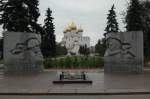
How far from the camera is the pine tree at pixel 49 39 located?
5641 centimetres

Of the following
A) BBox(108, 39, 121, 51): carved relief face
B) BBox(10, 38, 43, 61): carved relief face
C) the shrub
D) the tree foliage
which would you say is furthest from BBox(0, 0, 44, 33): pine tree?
BBox(108, 39, 121, 51): carved relief face

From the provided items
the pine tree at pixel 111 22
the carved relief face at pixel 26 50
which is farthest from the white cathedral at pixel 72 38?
the carved relief face at pixel 26 50

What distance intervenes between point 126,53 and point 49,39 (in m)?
30.2

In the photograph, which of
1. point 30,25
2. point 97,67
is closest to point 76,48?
point 30,25

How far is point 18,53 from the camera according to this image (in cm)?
2936

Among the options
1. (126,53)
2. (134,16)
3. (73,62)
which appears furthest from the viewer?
(73,62)

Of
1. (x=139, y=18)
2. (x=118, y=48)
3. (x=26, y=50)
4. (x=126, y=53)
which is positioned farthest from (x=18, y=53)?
(x=139, y=18)

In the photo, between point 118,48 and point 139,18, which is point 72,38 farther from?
point 118,48

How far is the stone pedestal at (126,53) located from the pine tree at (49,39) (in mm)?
26967

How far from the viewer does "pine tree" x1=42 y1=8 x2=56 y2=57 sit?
5641 centimetres

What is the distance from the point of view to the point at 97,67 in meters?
41.9

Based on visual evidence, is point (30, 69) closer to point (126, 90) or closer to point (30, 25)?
point (126, 90)

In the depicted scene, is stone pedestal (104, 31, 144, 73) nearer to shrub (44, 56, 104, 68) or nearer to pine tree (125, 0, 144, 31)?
pine tree (125, 0, 144, 31)

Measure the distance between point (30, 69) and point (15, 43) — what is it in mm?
2433
